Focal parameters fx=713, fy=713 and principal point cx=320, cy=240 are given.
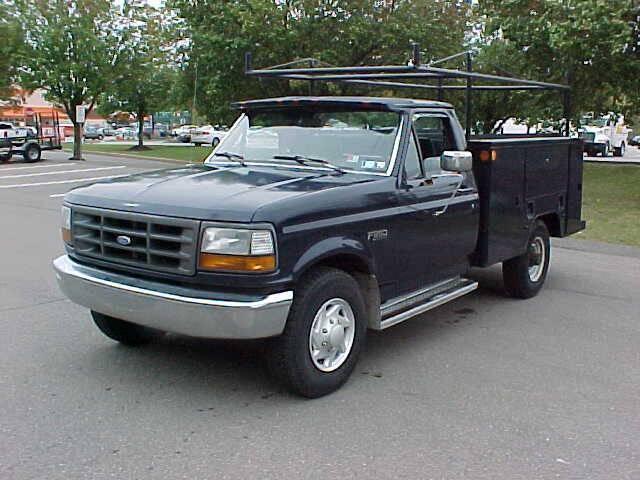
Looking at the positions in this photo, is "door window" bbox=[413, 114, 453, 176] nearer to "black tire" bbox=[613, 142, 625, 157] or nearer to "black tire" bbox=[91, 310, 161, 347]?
"black tire" bbox=[91, 310, 161, 347]

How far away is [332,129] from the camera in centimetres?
566

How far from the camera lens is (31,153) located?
27766 mm

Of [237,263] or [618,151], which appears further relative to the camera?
[618,151]

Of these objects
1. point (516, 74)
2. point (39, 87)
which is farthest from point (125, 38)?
point (516, 74)

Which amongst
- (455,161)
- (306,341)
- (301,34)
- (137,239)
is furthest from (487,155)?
(301,34)

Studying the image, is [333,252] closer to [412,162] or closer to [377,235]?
Answer: [377,235]

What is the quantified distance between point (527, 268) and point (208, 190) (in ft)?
12.9

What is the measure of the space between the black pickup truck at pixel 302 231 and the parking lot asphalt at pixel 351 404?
358 mm

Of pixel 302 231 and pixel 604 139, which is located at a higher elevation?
pixel 604 139

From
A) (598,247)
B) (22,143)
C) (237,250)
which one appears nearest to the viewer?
(237,250)

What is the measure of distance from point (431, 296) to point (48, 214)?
9622 millimetres

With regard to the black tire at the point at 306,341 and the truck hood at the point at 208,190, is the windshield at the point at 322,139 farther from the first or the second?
the black tire at the point at 306,341

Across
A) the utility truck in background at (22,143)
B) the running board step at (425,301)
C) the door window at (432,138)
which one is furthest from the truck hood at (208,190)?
the utility truck in background at (22,143)

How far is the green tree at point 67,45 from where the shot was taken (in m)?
28.1
